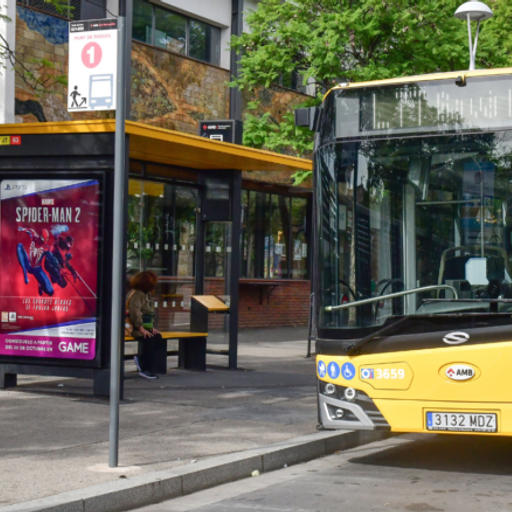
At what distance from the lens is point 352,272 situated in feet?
27.0

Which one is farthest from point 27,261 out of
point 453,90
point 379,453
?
point 453,90

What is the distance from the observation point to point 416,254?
8.01 meters

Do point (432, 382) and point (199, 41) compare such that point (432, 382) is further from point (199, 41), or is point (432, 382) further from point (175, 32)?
point (199, 41)

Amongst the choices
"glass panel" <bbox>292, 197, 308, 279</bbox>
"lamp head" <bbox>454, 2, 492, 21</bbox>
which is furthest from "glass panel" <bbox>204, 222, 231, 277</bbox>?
"glass panel" <bbox>292, 197, 308, 279</bbox>

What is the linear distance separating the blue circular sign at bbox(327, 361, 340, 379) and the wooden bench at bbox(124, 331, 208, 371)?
6.18 metres

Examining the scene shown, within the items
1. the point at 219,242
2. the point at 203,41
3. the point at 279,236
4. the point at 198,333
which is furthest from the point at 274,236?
the point at 198,333

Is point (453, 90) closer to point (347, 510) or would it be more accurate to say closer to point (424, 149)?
point (424, 149)

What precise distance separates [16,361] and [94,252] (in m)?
1.53

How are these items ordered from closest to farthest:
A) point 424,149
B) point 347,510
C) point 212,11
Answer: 1. point 347,510
2. point 424,149
3. point 212,11

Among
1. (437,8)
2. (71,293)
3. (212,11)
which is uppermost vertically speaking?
(212,11)

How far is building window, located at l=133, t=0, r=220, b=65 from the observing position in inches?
866

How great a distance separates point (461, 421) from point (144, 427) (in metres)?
3.04

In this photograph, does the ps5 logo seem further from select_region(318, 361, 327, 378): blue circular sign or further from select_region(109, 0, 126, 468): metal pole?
select_region(109, 0, 126, 468): metal pole

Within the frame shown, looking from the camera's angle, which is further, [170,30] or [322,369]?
[170,30]
